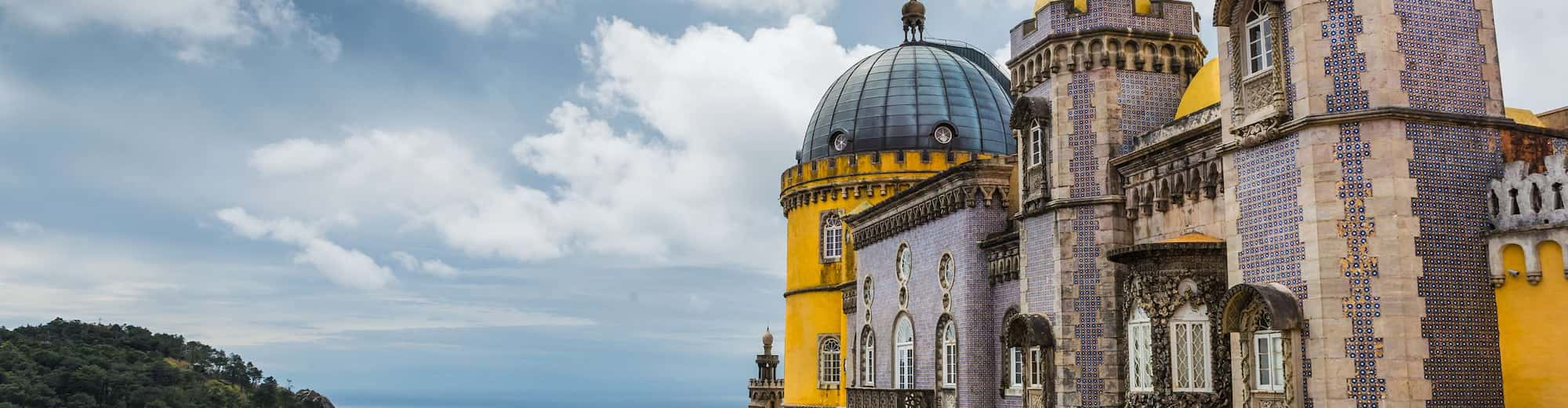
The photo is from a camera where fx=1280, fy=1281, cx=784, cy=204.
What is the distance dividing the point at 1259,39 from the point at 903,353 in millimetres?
15881

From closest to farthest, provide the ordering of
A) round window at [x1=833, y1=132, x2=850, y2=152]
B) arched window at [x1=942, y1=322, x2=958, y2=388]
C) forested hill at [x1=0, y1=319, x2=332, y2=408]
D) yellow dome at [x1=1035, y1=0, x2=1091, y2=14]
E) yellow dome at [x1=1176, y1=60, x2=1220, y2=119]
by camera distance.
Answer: yellow dome at [x1=1176, y1=60, x2=1220, y2=119] → yellow dome at [x1=1035, y1=0, x2=1091, y2=14] → arched window at [x1=942, y1=322, x2=958, y2=388] → round window at [x1=833, y1=132, x2=850, y2=152] → forested hill at [x1=0, y1=319, x2=332, y2=408]

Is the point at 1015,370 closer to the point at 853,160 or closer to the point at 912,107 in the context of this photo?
the point at 853,160

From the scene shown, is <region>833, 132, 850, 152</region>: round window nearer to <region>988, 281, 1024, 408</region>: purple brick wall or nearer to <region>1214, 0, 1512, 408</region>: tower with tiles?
<region>988, 281, 1024, 408</region>: purple brick wall

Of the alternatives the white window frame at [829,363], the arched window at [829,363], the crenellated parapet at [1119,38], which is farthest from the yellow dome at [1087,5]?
the arched window at [829,363]

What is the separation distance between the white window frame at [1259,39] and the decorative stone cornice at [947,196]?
9.55m

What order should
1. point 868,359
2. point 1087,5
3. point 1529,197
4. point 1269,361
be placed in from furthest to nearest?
point 868,359 → point 1087,5 → point 1269,361 → point 1529,197

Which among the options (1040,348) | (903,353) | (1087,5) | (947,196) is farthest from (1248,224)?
(903,353)

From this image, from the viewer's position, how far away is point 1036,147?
24531mm

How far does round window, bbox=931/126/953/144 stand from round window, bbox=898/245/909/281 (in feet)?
29.5

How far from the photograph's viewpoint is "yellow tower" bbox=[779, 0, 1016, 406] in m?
40.2

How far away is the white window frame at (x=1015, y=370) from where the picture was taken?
2584 cm

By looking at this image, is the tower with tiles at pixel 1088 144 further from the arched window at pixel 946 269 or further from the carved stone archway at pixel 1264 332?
the carved stone archway at pixel 1264 332

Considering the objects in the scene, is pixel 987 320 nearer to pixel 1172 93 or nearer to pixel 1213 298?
pixel 1172 93

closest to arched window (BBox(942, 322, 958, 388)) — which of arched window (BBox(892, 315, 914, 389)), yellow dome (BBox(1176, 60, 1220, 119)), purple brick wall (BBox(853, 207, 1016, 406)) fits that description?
purple brick wall (BBox(853, 207, 1016, 406))
